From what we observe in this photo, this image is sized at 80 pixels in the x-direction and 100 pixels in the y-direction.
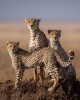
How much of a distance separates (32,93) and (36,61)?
1.79 feet

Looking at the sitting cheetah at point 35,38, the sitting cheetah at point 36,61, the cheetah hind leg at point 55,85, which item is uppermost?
the sitting cheetah at point 35,38

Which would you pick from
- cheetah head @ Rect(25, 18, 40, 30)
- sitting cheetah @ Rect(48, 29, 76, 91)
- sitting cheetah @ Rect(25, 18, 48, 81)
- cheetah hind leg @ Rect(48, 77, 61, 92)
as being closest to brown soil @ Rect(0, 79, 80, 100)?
cheetah hind leg @ Rect(48, 77, 61, 92)

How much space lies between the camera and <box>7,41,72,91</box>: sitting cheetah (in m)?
9.64

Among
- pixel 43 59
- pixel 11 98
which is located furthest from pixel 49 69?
pixel 11 98

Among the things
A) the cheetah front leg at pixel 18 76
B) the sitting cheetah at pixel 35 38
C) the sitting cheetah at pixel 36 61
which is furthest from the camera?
the sitting cheetah at pixel 35 38

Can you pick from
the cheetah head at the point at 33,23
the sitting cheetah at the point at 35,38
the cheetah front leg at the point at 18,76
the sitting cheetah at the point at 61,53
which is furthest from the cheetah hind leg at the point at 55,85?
the cheetah head at the point at 33,23

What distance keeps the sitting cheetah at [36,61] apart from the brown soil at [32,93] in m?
0.11

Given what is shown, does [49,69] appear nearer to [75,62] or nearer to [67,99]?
[67,99]

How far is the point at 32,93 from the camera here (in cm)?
980

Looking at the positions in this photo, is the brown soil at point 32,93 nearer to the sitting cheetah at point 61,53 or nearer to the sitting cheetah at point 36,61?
the sitting cheetah at point 36,61

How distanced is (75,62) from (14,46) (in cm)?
786

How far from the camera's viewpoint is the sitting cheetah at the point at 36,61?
964cm

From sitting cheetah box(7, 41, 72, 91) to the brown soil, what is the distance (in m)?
0.11

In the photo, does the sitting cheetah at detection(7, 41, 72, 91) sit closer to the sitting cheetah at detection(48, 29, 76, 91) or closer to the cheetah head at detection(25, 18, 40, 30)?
the sitting cheetah at detection(48, 29, 76, 91)
